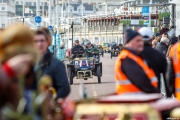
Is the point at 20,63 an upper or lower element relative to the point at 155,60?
upper

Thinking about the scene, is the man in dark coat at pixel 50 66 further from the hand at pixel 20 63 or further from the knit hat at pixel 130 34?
the hand at pixel 20 63

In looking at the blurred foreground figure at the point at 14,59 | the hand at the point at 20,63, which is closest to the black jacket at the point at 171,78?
the blurred foreground figure at the point at 14,59

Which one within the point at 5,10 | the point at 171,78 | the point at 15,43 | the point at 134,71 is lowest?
the point at 5,10

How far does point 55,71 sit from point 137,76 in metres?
0.97

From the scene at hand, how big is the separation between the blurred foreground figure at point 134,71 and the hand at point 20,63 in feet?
10.8

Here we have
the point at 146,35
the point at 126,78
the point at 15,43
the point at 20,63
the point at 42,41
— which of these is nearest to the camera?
the point at 20,63

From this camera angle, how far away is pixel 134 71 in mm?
8422

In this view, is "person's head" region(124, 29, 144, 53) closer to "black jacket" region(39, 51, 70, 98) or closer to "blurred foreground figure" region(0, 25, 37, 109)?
"black jacket" region(39, 51, 70, 98)

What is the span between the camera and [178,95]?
895cm

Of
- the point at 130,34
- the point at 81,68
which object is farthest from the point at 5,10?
the point at 130,34

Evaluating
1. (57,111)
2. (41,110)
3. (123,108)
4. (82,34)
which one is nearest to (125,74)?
(123,108)

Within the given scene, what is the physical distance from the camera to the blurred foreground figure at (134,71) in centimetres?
837

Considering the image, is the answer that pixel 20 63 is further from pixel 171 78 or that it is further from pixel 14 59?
pixel 171 78

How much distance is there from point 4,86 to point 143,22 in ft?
316
